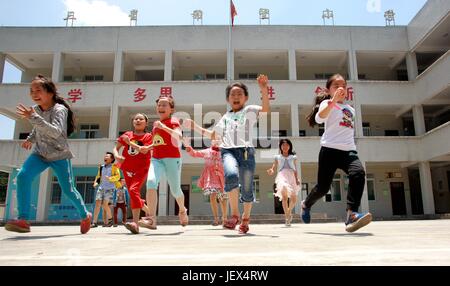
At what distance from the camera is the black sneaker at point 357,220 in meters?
3.79

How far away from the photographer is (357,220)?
12.6 ft

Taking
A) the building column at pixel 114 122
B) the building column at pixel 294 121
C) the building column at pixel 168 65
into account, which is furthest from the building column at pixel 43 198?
the building column at pixel 294 121

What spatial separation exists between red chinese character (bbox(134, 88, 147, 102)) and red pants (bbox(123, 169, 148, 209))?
16.2 metres

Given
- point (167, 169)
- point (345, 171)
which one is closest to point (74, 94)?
point (167, 169)

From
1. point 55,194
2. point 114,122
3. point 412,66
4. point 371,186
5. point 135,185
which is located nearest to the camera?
point 135,185

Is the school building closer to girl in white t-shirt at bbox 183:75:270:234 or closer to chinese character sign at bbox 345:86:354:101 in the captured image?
chinese character sign at bbox 345:86:354:101

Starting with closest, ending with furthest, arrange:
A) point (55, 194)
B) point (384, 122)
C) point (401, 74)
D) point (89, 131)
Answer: point (55, 194) → point (89, 131) → point (384, 122) → point (401, 74)

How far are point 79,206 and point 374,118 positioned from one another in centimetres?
2334

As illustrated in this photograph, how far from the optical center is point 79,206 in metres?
4.34

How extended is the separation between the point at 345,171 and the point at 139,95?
58.1 feet

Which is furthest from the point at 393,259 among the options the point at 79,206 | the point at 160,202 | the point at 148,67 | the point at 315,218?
the point at 148,67

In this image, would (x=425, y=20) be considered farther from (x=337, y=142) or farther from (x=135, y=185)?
(x=135, y=185)
